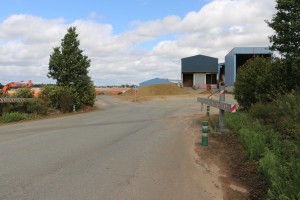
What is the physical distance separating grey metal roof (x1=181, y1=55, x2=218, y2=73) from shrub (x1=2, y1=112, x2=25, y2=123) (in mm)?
61981

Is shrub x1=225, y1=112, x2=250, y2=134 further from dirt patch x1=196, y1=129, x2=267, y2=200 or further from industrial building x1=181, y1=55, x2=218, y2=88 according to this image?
industrial building x1=181, y1=55, x2=218, y2=88

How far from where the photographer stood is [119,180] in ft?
25.2

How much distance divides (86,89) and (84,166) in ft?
78.4

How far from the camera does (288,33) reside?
18.8 m

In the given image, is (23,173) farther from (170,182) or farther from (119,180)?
(170,182)

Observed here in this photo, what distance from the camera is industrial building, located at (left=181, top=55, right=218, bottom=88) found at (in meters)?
82.8

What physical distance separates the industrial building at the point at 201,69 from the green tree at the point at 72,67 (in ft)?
171

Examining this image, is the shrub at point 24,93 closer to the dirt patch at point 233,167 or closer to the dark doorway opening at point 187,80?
the dirt patch at point 233,167

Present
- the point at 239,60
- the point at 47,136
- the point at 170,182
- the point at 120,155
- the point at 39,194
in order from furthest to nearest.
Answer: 1. the point at 239,60
2. the point at 47,136
3. the point at 120,155
4. the point at 170,182
5. the point at 39,194

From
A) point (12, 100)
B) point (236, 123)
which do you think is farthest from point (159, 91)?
point (236, 123)

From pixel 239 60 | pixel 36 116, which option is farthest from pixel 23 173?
pixel 239 60

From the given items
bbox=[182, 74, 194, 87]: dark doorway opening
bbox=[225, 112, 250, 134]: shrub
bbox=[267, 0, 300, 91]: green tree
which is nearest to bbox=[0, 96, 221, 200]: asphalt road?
bbox=[225, 112, 250, 134]: shrub

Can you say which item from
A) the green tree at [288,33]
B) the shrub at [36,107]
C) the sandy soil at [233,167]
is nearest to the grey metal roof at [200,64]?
the shrub at [36,107]

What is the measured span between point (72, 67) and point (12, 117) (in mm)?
8628
